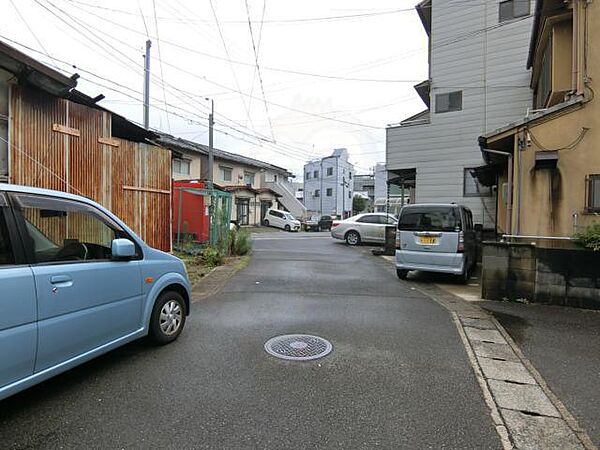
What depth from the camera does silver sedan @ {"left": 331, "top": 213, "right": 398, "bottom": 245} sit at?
17.1 m

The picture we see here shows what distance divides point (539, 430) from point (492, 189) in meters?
12.0

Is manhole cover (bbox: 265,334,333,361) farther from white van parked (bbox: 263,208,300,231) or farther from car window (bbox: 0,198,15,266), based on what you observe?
white van parked (bbox: 263,208,300,231)

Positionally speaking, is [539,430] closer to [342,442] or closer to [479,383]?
[479,383]

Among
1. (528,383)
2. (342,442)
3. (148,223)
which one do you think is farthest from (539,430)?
(148,223)

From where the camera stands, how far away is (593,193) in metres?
6.66

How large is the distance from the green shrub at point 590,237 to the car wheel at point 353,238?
11596 millimetres

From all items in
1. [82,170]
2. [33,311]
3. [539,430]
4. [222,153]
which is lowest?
[539,430]

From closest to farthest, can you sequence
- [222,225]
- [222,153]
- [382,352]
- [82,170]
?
1. [382,352]
2. [82,170]
3. [222,225]
4. [222,153]

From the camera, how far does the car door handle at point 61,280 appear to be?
2949 millimetres

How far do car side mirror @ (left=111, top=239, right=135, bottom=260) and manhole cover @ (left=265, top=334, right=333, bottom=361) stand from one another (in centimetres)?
177

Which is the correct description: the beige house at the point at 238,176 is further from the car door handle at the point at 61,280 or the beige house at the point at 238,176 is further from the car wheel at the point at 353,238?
the car door handle at the point at 61,280

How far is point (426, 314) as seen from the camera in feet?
19.3

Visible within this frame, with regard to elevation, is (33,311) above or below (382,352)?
above

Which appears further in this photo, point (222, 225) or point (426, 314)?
point (222, 225)
